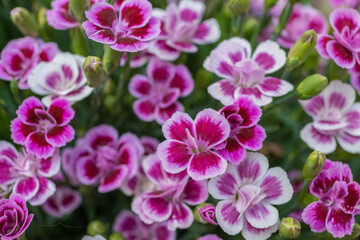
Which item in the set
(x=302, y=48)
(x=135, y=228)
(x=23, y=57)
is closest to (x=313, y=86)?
(x=302, y=48)

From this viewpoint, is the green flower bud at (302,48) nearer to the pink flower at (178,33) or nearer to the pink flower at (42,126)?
the pink flower at (178,33)

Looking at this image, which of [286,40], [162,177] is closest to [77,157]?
[162,177]

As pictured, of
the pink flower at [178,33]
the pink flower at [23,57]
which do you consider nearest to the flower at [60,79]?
the pink flower at [23,57]

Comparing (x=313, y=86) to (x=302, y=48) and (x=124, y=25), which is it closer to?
(x=302, y=48)

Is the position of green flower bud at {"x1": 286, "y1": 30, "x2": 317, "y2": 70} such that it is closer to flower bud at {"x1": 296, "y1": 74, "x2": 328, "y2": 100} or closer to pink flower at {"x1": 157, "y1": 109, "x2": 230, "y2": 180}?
flower bud at {"x1": 296, "y1": 74, "x2": 328, "y2": 100}

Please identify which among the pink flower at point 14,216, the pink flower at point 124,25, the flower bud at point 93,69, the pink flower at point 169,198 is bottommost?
the pink flower at point 169,198

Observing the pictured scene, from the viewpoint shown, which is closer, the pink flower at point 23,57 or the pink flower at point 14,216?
the pink flower at point 14,216

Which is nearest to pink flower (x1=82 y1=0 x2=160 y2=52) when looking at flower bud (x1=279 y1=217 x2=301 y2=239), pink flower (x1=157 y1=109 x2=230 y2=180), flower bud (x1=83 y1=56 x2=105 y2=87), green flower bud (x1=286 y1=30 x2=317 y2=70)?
flower bud (x1=83 y1=56 x2=105 y2=87)

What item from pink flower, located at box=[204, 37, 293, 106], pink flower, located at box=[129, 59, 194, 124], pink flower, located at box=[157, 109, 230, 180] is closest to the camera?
pink flower, located at box=[157, 109, 230, 180]
